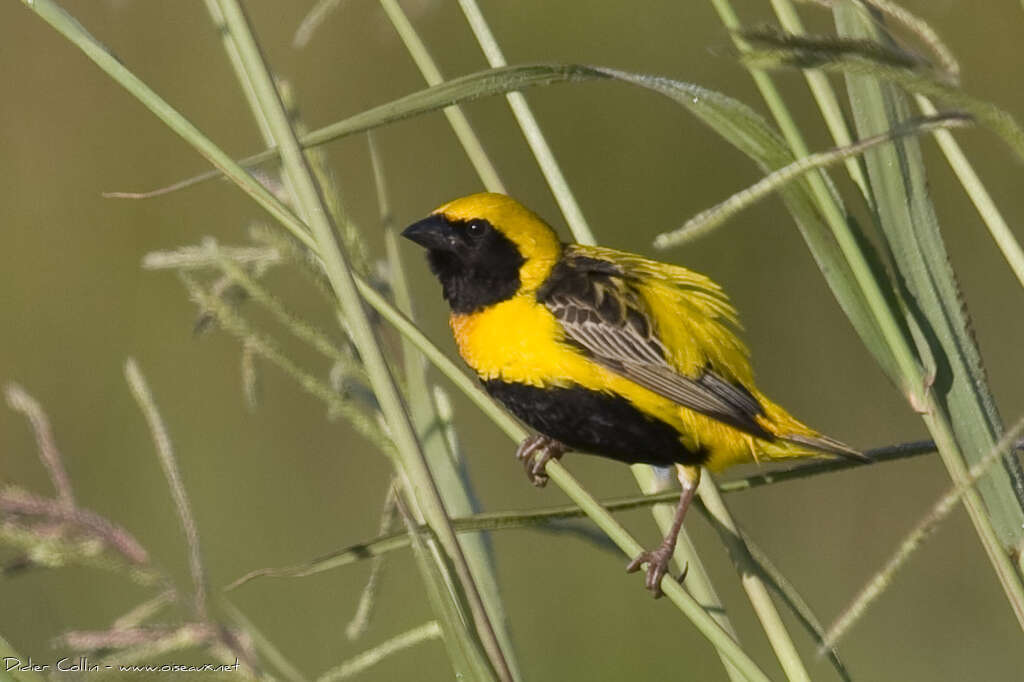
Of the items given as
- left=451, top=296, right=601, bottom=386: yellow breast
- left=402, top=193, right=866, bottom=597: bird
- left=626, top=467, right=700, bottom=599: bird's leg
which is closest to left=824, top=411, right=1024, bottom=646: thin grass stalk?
left=626, top=467, right=700, bottom=599: bird's leg

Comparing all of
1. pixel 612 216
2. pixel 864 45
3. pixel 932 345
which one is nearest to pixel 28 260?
pixel 612 216

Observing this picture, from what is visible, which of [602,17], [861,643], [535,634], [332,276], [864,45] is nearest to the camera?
[864,45]

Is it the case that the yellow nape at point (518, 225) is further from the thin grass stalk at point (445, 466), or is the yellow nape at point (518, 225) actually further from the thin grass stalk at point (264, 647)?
the thin grass stalk at point (264, 647)

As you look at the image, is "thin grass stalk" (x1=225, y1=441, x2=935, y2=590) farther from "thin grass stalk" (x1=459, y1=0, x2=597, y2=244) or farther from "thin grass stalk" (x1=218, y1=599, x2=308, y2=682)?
"thin grass stalk" (x1=459, y1=0, x2=597, y2=244)

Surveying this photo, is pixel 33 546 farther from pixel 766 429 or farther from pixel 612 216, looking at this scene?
pixel 612 216

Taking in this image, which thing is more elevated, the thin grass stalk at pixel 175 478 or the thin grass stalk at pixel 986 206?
the thin grass stalk at pixel 175 478

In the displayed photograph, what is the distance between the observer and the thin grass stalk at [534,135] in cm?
150

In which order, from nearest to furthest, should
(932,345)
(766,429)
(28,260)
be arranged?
1. (932,345)
2. (766,429)
3. (28,260)

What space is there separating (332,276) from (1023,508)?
1.90 ft

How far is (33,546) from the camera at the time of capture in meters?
1.08

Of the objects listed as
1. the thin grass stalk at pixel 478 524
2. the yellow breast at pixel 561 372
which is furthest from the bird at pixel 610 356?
the thin grass stalk at pixel 478 524

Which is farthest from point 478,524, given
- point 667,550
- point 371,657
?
point 667,550

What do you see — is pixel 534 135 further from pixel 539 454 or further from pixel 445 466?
pixel 539 454

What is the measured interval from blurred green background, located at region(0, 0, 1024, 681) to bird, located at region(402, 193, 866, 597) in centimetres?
154
